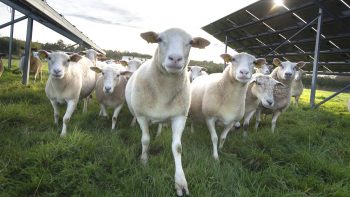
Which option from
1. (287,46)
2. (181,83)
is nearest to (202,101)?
(181,83)

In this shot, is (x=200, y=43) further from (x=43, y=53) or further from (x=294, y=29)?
(x=294, y=29)

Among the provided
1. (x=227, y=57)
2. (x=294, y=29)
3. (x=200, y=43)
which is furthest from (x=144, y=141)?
(x=294, y=29)

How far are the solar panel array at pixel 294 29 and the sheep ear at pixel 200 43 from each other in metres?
5.61

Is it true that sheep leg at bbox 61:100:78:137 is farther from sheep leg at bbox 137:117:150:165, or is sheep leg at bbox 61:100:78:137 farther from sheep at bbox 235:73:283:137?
sheep at bbox 235:73:283:137

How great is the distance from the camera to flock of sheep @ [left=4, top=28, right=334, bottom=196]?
10.9ft

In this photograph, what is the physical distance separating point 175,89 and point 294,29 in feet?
25.8

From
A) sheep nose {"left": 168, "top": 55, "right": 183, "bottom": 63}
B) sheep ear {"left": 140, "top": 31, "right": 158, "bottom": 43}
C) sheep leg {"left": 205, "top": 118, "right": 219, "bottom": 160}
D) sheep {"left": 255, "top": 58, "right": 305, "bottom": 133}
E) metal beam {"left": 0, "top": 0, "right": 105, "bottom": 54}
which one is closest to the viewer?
sheep nose {"left": 168, "top": 55, "right": 183, "bottom": 63}

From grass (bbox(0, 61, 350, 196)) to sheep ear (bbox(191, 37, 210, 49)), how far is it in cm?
132

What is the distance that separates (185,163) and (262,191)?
0.94 m

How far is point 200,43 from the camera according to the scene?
361cm

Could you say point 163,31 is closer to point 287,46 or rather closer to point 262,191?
point 262,191

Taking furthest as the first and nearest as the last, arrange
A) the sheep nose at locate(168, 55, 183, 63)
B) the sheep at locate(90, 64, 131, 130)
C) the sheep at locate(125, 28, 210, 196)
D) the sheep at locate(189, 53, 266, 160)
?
1. the sheep at locate(90, 64, 131, 130)
2. the sheep at locate(189, 53, 266, 160)
3. the sheep at locate(125, 28, 210, 196)
4. the sheep nose at locate(168, 55, 183, 63)

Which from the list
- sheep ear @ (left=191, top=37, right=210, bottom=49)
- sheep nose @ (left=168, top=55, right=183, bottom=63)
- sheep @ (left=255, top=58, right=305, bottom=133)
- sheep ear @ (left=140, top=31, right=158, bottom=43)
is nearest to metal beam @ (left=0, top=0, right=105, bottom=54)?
sheep ear @ (left=140, top=31, right=158, bottom=43)

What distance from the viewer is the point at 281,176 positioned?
10.7ft
